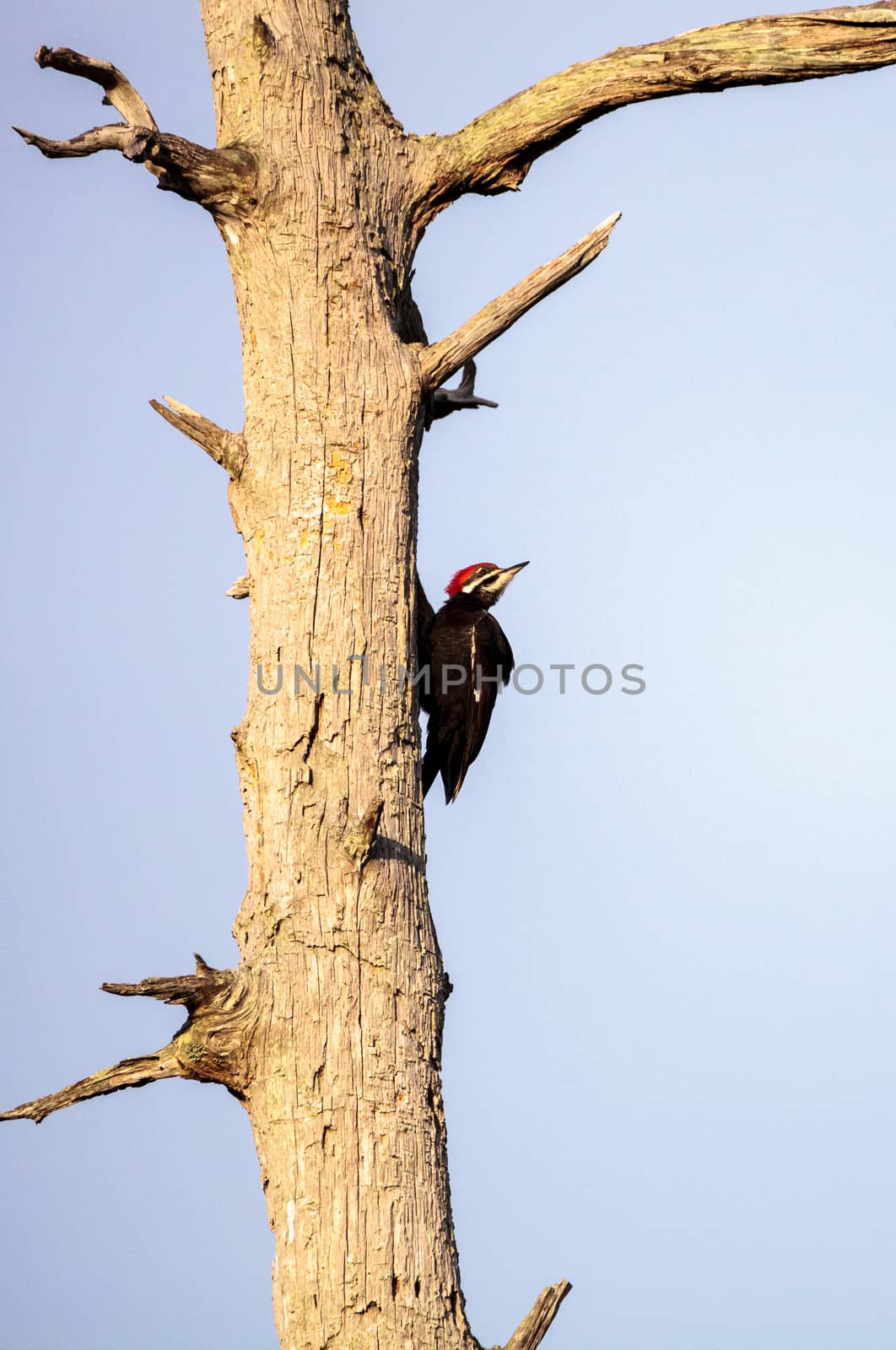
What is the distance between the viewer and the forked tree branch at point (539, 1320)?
10.2ft

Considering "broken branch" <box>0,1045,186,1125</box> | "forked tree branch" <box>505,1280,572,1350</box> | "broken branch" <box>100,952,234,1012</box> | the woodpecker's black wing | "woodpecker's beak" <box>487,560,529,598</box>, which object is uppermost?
"woodpecker's beak" <box>487,560,529,598</box>

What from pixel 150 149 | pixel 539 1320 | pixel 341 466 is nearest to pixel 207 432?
pixel 341 466

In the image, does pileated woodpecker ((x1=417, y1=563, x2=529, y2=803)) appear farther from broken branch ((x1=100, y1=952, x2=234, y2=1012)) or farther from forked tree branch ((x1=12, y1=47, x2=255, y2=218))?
broken branch ((x1=100, y1=952, x2=234, y2=1012))

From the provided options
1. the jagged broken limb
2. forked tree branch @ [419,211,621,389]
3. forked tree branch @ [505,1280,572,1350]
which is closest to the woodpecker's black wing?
forked tree branch @ [419,211,621,389]

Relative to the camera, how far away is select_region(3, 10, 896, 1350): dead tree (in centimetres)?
312

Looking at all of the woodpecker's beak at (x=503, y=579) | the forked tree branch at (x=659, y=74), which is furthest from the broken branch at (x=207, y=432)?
the woodpecker's beak at (x=503, y=579)

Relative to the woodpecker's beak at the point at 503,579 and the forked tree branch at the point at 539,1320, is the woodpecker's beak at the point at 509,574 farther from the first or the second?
the forked tree branch at the point at 539,1320

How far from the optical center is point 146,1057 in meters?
3.13

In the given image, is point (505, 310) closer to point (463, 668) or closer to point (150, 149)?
point (150, 149)

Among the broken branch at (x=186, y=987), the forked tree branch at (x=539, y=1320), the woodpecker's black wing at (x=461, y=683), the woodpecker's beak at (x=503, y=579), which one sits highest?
the woodpecker's beak at (x=503, y=579)

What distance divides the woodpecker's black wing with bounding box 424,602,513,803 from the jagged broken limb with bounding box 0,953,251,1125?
114 inches

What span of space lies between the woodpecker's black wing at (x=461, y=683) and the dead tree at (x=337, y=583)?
74.2 inches

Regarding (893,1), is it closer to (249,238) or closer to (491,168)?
(491,168)

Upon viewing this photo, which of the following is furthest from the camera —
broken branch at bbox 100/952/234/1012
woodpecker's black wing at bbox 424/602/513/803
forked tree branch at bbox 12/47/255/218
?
woodpecker's black wing at bbox 424/602/513/803
